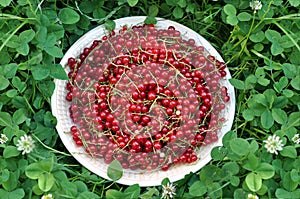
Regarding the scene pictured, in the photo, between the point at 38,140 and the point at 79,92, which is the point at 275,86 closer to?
the point at 79,92

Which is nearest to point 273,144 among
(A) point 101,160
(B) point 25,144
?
(A) point 101,160

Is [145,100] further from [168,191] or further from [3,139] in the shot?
[3,139]

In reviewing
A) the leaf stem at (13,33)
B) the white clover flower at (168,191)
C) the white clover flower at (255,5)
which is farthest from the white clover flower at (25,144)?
the white clover flower at (255,5)

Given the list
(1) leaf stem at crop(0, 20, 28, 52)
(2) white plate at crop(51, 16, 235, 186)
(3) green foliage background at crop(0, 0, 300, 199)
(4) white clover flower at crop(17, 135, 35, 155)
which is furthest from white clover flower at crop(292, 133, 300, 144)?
(1) leaf stem at crop(0, 20, 28, 52)

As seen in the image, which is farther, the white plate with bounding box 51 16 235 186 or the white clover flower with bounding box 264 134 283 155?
the white plate with bounding box 51 16 235 186

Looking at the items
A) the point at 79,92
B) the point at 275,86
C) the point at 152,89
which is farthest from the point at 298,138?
the point at 79,92

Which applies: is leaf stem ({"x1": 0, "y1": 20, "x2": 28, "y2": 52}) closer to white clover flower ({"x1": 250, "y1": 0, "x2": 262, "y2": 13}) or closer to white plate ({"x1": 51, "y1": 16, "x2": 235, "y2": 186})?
white plate ({"x1": 51, "y1": 16, "x2": 235, "y2": 186})
